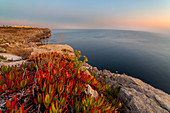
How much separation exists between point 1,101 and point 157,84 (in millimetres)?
15783

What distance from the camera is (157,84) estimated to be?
37.7 feet

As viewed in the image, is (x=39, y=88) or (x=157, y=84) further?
(x=157, y=84)

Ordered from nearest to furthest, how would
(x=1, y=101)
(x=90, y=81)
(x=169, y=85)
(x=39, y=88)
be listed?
1. (x=1, y=101)
2. (x=39, y=88)
3. (x=90, y=81)
4. (x=169, y=85)

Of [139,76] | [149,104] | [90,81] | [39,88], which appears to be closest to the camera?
[39,88]

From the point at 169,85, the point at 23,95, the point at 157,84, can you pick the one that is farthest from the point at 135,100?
the point at 169,85

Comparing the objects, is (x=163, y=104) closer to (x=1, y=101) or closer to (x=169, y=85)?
(x=1, y=101)

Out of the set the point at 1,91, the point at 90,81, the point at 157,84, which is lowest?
the point at 157,84

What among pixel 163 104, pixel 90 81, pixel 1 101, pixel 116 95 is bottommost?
pixel 116 95

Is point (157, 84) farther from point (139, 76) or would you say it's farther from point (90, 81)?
point (90, 81)

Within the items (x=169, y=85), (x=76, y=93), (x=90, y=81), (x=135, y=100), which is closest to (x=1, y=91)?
(x=76, y=93)

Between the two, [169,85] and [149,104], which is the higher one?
[149,104]

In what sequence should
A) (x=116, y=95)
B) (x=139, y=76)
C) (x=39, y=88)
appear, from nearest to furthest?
(x=39, y=88) → (x=116, y=95) → (x=139, y=76)

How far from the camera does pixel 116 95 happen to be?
4465 mm

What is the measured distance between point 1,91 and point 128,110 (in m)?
4.65
